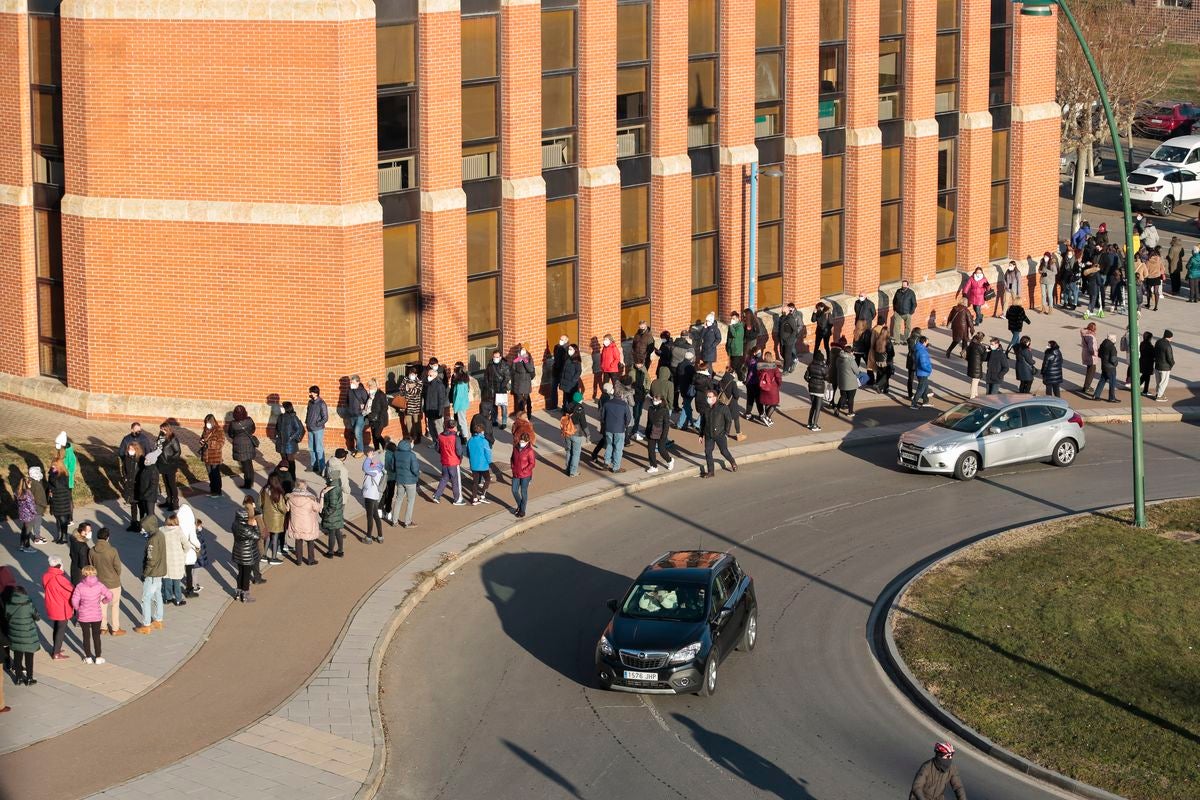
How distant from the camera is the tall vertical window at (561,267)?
3875cm

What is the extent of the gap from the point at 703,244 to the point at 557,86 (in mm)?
5710

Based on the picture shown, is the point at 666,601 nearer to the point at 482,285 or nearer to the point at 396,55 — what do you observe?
the point at 396,55

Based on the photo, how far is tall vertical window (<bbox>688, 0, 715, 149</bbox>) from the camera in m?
40.7

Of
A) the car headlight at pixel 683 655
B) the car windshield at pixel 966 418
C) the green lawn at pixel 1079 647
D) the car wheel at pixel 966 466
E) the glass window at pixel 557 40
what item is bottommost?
the green lawn at pixel 1079 647

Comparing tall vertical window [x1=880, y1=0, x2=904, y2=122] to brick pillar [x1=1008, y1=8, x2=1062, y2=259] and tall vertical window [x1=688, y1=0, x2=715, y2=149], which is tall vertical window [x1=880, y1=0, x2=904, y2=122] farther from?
tall vertical window [x1=688, y1=0, x2=715, y2=149]

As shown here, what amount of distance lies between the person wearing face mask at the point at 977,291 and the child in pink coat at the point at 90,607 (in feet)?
86.5

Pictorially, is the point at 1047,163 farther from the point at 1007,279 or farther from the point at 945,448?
the point at 945,448

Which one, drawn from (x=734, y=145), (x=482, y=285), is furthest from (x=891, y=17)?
(x=482, y=285)

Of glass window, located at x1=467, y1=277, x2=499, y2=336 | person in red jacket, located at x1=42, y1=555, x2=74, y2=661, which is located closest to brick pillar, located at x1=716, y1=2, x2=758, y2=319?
glass window, located at x1=467, y1=277, x2=499, y2=336

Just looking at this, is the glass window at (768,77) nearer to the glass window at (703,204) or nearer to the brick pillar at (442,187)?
the glass window at (703,204)

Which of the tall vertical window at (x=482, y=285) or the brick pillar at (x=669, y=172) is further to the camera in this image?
the brick pillar at (x=669, y=172)

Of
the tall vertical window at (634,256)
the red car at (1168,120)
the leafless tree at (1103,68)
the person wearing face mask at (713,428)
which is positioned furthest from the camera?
the red car at (1168,120)

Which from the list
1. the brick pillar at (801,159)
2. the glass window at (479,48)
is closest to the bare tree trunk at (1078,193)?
the brick pillar at (801,159)

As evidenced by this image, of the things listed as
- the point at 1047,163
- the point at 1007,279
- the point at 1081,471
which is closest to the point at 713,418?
the point at 1081,471
